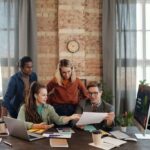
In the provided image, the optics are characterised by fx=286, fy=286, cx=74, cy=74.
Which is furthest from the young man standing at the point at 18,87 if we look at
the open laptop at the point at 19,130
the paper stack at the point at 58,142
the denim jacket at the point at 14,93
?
the paper stack at the point at 58,142

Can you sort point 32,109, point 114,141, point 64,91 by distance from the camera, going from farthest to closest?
point 64,91
point 32,109
point 114,141

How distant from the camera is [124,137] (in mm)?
2373

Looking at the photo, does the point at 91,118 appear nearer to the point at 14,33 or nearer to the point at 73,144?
the point at 73,144

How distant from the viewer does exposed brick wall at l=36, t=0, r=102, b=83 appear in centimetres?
486

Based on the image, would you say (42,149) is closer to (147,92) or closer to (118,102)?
(147,92)

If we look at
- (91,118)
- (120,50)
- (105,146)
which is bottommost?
(105,146)

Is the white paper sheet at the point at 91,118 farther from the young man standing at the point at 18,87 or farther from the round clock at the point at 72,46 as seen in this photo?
the round clock at the point at 72,46

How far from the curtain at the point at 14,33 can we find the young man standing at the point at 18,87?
108cm

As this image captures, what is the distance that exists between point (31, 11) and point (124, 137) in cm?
309

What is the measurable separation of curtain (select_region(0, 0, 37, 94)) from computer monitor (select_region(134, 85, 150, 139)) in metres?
2.64

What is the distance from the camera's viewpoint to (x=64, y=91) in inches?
135

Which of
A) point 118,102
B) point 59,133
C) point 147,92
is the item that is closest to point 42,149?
point 59,133

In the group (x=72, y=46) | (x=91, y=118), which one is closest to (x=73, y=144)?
(x=91, y=118)

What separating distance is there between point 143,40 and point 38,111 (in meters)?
3.08
